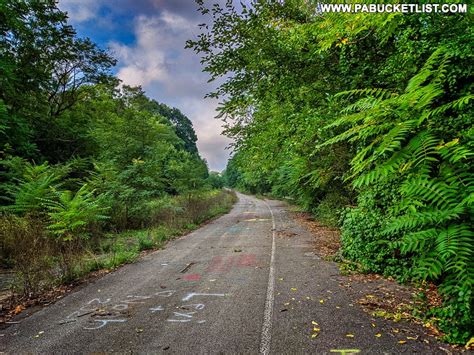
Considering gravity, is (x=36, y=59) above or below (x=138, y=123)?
above

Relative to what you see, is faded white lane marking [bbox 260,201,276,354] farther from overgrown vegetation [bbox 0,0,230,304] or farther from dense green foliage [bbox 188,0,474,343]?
overgrown vegetation [bbox 0,0,230,304]

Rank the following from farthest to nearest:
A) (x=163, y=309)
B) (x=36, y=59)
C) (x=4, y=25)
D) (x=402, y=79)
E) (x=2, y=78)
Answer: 1. (x=36, y=59)
2. (x=4, y=25)
3. (x=2, y=78)
4. (x=402, y=79)
5. (x=163, y=309)

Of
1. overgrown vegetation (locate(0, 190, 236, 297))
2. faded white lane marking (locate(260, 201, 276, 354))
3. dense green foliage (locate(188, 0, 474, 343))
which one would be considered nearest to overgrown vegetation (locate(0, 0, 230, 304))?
overgrown vegetation (locate(0, 190, 236, 297))

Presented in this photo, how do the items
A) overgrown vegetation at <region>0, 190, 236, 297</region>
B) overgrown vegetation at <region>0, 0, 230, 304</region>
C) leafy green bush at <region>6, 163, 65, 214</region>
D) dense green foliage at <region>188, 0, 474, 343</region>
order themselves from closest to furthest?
dense green foliage at <region>188, 0, 474, 343</region>, overgrown vegetation at <region>0, 190, 236, 297</region>, overgrown vegetation at <region>0, 0, 230, 304</region>, leafy green bush at <region>6, 163, 65, 214</region>

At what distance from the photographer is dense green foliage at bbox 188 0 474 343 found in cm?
319

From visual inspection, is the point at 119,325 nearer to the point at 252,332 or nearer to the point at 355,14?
the point at 252,332

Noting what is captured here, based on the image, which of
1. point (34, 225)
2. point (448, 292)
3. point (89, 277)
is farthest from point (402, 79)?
point (34, 225)

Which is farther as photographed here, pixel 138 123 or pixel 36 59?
pixel 36 59

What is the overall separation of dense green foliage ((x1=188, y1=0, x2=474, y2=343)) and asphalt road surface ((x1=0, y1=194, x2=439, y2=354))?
44.6 inches

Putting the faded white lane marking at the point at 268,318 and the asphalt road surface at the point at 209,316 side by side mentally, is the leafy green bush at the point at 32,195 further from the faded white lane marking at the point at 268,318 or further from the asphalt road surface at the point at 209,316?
the faded white lane marking at the point at 268,318

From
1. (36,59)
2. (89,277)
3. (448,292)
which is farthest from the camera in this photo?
(36,59)

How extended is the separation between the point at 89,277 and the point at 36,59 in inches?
578

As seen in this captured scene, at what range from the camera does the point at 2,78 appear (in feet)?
37.2

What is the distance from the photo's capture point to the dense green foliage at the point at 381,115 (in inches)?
125
